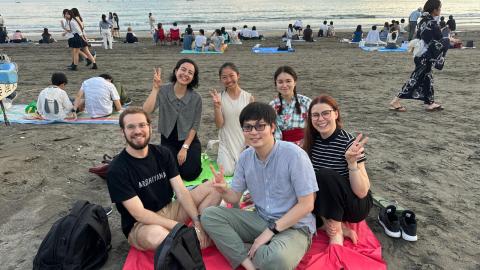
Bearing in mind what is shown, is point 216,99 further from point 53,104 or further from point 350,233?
Result: point 53,104

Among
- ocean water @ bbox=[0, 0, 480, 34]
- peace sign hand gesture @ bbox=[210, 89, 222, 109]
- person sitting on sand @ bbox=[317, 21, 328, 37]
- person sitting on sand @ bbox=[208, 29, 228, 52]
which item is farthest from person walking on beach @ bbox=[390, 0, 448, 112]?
ocean water @ bbox=[0, 0, 480, 34]

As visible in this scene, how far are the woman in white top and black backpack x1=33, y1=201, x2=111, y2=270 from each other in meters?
1.81

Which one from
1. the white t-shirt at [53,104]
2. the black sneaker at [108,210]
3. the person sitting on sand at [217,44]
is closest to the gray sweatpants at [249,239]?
the black sneaker at [108,210]

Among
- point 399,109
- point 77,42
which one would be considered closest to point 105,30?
point 77,42

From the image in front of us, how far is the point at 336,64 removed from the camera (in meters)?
13.5

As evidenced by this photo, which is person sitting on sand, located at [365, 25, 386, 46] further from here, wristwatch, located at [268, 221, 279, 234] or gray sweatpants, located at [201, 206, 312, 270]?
wristwatch, located at [268, 221, 279, 234]

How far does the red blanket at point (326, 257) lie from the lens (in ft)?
9.88

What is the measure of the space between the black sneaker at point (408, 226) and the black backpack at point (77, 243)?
2801 millimetres

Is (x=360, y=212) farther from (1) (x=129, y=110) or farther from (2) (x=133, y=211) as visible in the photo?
(1) (x=129, y=110)

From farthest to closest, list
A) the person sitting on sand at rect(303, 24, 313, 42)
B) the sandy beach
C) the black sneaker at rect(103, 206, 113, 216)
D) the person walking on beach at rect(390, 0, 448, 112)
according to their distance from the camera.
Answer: the person sitting on sand at rect(303, 24, 313, 42) → the person walking on beach at rect(390, 0, 448, 112) → the black sneaker at rect(103, 206, 113, 216) → the sandy beach

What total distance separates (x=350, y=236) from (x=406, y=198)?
130cm

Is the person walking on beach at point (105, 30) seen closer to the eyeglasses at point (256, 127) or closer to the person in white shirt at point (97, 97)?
the person in white shirt at point (97, 97)

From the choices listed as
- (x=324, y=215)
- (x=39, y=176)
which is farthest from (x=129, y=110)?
(x=39, y=176)

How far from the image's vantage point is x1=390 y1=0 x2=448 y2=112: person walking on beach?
23.2 ft
